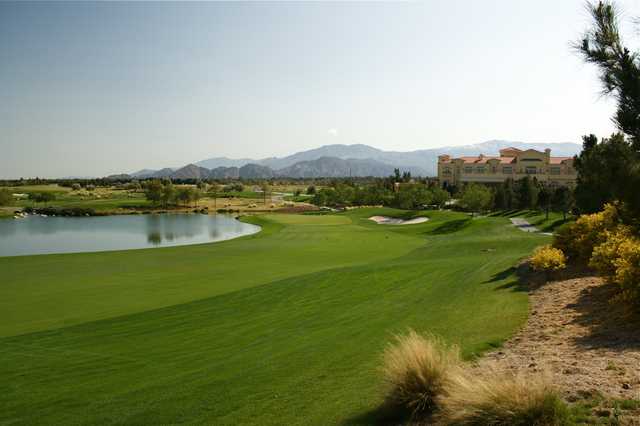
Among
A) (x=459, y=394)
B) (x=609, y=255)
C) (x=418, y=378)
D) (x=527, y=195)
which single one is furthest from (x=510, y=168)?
(x=459, y=394)

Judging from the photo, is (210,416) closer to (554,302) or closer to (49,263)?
(554,302)

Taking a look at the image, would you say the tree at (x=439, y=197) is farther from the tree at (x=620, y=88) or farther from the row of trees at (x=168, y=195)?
the tree at (x=620, y=88)

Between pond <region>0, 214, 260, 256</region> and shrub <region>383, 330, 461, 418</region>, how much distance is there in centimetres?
4784

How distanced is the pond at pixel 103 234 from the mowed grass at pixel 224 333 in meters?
22.7

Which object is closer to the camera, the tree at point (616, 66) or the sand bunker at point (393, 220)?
the tree at point (616, 66)

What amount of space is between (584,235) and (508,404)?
14.4 metres

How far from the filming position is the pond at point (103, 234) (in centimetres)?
5084

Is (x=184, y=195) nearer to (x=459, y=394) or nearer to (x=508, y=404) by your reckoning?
(x=459, y=394)

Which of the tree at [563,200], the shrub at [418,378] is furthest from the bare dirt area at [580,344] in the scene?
the tree at [563,200]

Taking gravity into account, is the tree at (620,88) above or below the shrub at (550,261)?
above

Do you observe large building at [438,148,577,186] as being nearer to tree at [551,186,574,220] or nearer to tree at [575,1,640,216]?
tree at [551,186,574,220]

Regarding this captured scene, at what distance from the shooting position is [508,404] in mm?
5207

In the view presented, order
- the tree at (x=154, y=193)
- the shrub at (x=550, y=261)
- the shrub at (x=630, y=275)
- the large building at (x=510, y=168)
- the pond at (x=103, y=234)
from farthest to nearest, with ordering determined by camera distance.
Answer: the tree at (x=154, y=193), the large building at (x=510, y=168), the pond at (x=103, y=234), the shrub at (x=550, y=261), the shrub at (x=630, y=275)

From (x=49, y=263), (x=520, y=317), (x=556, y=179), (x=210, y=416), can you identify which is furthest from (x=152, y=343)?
(x=556, y=179)
